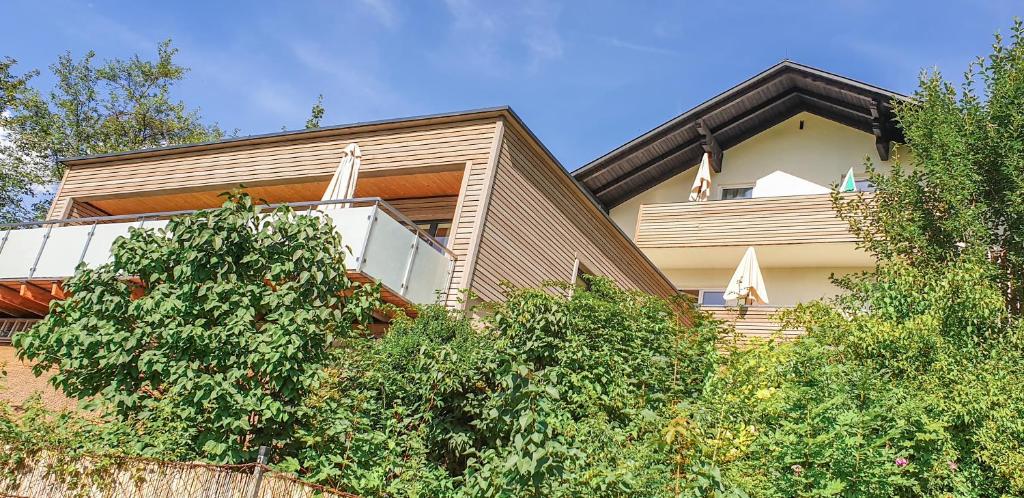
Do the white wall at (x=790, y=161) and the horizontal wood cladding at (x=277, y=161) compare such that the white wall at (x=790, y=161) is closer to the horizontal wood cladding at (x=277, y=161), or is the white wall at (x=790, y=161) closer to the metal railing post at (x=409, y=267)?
the horizontal wood cladding at (x=277, y=161)

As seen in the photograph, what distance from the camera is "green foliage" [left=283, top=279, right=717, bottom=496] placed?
595cm

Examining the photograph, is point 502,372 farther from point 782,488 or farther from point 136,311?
point 136,311

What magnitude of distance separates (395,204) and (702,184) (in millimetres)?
8177

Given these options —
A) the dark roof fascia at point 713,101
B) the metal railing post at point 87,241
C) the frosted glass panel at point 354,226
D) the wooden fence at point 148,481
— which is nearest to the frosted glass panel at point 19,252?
the metal railing post at point 87,241

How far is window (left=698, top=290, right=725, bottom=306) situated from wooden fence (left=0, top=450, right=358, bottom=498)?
14.9m

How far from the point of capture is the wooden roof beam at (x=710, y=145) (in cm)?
2003

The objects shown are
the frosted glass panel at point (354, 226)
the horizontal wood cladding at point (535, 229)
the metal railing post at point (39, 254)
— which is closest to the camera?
the frosted glass panel at point (354, 226)

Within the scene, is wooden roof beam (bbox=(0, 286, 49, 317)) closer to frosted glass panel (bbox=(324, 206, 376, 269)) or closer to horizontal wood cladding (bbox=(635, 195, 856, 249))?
frosted glass panel (bbox=(324, 206, 376, 269))

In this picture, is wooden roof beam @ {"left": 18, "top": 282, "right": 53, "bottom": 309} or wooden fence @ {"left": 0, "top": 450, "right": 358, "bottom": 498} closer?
wooden fence @ {"left": 0, "top": 450, "right": 358, "bottom": 498}

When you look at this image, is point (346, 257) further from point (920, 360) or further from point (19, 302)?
point (19, 302)

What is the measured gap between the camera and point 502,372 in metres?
6.79

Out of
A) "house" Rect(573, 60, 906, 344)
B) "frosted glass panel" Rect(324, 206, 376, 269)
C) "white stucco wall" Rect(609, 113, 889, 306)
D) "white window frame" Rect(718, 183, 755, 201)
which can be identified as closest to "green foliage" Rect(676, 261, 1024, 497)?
"frosted glass panel" Rect(324, 206, 376, 269)

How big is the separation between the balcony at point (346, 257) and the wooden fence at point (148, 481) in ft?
9.22

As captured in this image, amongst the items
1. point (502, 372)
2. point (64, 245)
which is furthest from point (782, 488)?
point (64, 245)
